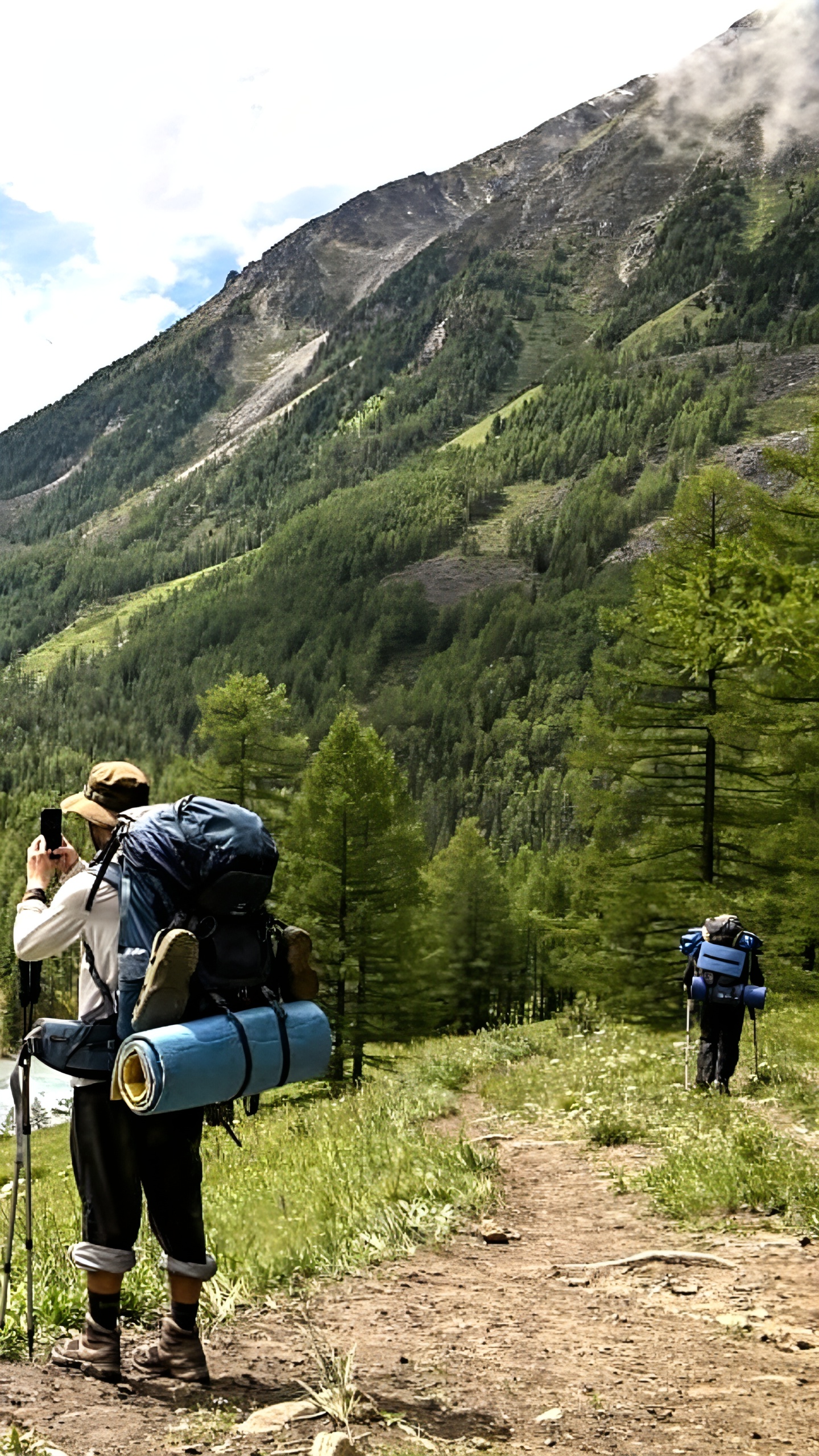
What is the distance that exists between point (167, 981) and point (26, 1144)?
5.11ft

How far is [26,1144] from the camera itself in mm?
5113

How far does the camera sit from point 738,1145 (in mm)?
8133

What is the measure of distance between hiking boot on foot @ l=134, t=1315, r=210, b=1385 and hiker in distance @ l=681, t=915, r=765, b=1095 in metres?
8.53

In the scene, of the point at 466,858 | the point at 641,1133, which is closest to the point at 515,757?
the point at 466,858

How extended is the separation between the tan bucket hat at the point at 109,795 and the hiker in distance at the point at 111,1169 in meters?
0.25

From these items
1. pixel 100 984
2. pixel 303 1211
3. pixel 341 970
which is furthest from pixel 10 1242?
pixel 341 970

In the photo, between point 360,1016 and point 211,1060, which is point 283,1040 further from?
point 360,1016

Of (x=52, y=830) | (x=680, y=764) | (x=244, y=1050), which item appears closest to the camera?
(x=244, y=1050)

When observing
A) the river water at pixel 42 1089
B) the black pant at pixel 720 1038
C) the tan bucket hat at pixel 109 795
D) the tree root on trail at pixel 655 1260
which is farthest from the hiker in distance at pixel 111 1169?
the river water at pixel 42 1089

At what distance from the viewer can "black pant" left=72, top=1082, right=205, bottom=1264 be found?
4.64m

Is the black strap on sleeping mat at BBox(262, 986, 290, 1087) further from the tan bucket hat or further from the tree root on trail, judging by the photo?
the tree root on trail

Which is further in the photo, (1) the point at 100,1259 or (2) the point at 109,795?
(2) the point at 109,795

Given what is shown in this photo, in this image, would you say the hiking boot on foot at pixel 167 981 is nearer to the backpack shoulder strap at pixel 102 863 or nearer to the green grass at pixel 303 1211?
the backpack shoulder strap at pixel 102 863

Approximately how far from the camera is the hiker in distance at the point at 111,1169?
4.60 metres
